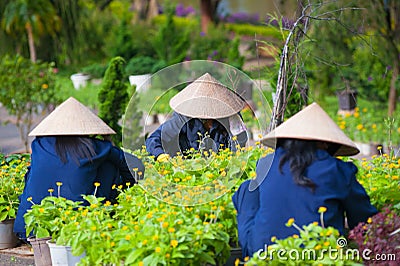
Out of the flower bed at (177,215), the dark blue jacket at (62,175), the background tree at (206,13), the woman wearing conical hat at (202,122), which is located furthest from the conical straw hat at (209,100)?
the background tree at (206,13)

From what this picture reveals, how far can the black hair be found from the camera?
3.59m

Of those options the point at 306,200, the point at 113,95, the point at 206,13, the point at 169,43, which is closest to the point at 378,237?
the point at 306,200

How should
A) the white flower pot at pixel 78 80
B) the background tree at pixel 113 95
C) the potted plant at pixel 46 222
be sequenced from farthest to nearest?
the white flower pot at pixel 78 80
the background tree at pixel 113 95
the potted plant at pixel 46 222

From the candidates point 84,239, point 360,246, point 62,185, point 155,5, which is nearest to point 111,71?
point 62,185

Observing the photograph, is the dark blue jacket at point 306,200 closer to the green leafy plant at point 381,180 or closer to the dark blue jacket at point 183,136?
the green leafy plant at point 381,180

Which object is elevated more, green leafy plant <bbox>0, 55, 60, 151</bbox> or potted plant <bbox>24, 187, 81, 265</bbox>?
green leafy plant <bbox>0, 55, 60, 151</bbox>

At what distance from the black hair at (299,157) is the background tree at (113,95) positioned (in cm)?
434

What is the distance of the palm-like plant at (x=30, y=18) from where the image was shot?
1597 cm

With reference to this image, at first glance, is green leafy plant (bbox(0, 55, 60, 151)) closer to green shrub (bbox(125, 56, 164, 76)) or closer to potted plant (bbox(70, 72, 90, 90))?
potted plant (bbox(70, 72, 90, 90))

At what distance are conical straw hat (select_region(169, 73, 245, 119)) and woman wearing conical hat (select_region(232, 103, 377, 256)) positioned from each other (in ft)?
2.64

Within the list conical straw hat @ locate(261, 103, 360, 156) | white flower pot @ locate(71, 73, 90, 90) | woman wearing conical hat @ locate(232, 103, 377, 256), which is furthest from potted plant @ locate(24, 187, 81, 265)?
white flower pot @ locate(71, 73, 90, 90)

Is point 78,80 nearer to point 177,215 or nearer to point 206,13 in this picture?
point 206,13

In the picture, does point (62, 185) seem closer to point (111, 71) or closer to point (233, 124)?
point (233, 124)

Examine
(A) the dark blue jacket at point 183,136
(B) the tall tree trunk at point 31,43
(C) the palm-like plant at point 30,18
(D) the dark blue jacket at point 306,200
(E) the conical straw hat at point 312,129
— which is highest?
(C) the palm-like plant at point 30,18
